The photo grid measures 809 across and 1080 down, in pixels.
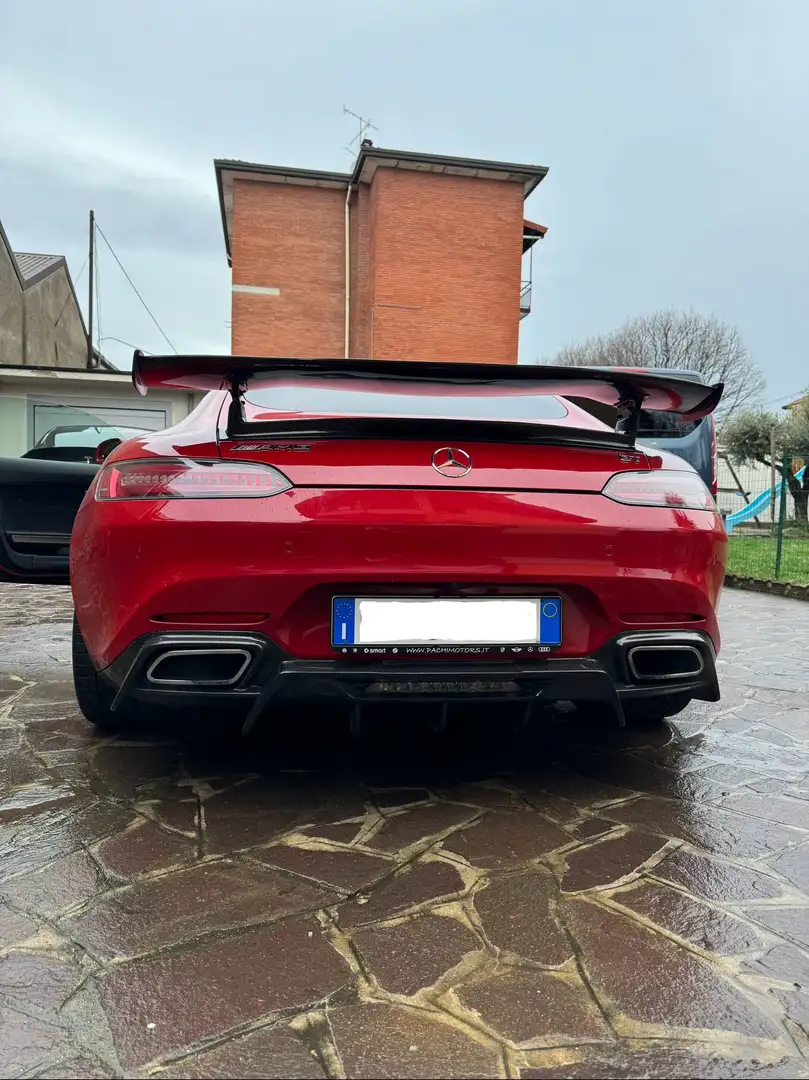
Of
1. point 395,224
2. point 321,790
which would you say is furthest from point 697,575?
point 395,224

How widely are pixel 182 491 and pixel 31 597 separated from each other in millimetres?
6230

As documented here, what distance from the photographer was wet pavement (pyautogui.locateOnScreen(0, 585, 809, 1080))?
1.34 m

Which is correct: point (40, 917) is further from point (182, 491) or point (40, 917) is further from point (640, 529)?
point (640, 529)

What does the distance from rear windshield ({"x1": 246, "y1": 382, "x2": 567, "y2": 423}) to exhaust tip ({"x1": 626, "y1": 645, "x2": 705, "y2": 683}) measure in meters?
0.73

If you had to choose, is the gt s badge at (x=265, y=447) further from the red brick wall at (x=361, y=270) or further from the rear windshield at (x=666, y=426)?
the red brick wall at (x=361, y=270)

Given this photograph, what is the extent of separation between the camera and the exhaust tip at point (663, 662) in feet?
7.25

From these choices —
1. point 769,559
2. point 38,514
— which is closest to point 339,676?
point 38,514

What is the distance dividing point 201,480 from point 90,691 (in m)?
1.30

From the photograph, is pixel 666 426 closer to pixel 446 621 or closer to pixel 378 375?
pixel 378 375

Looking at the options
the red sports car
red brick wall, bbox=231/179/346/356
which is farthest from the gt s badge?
red brick wall, bbox=231/179/346/356

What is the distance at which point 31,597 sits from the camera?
7.48 meters

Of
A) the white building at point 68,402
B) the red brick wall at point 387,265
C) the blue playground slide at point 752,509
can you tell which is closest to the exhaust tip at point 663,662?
the blue playground slide at point 752,509

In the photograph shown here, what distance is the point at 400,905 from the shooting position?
1788 mm

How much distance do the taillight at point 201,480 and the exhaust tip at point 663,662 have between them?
42.5 inches
